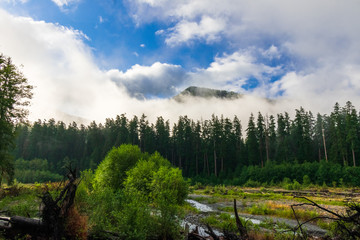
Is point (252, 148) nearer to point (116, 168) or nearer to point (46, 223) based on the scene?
point (116, 168)

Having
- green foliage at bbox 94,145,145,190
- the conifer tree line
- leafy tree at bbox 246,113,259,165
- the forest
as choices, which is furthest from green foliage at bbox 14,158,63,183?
leafy tree at bbox 246,113,259,165

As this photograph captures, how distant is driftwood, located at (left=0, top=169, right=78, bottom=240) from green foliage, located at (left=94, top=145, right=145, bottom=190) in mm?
21355

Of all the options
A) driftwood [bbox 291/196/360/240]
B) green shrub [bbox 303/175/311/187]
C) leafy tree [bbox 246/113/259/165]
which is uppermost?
leafy tree [bbox 246/113/259/165]

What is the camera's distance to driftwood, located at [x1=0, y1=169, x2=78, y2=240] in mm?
7637

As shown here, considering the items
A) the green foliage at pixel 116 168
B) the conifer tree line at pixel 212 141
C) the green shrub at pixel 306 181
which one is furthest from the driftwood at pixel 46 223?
the conifer tree line at pixel 212 141

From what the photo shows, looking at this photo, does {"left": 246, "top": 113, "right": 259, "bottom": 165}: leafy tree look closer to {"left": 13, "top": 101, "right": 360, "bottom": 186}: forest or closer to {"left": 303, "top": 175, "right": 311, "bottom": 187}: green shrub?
{"left": 13, "top": 101, "right": 360, "bottom": 186}: forest

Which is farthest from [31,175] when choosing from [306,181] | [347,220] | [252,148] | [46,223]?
[347,220]

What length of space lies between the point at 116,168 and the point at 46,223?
24.8 m

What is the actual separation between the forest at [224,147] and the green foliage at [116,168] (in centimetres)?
4051

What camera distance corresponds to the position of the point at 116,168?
31.9 meters

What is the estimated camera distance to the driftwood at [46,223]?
7637 mm

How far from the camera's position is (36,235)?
790cm

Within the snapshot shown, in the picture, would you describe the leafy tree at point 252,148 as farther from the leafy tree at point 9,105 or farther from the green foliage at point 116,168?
the leafy tree at point 9,105

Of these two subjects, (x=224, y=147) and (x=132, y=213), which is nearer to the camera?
(x=132, y=213)
